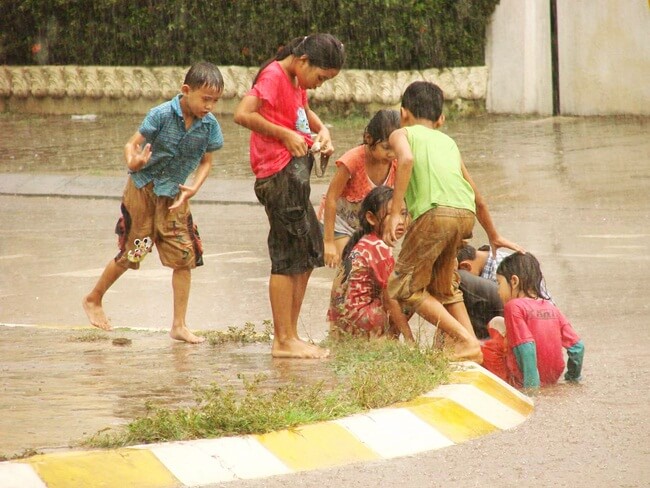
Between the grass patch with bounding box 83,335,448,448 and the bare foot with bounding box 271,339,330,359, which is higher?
the grass patch with bounding box 83,335,448,448

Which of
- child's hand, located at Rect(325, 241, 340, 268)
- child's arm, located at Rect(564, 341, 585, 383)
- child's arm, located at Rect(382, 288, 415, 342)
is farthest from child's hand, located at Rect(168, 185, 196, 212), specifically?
child's arm, located at Rect(564, 341, 585, 383)

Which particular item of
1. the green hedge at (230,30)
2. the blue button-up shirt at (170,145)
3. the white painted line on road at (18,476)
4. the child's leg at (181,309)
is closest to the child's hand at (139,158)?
the blue button-up shirt at (170,145)

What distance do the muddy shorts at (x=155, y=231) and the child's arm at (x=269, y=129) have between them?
3.65 feet

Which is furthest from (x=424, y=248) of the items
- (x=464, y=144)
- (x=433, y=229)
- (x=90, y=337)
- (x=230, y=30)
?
(x=230, y=30)

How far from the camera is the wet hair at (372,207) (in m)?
6.92

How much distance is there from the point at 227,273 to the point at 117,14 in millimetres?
13298

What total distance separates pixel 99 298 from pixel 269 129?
1.78 meters

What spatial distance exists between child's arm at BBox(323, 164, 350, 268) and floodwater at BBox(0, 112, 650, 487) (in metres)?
0.46

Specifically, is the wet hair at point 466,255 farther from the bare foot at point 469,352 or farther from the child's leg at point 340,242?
the bare foot at point 469,352

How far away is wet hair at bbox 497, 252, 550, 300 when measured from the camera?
6.62 meters

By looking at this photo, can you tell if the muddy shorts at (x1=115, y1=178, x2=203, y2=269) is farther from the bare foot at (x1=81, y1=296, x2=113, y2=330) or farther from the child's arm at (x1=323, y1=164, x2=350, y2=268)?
the child's arm at (x1=323, y1=164, x2=350, y2=268)

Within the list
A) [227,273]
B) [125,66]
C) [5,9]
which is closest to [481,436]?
[227,273]

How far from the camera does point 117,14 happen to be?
22438mm

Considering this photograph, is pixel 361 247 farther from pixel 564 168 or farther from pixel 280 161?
pixel 564 168
